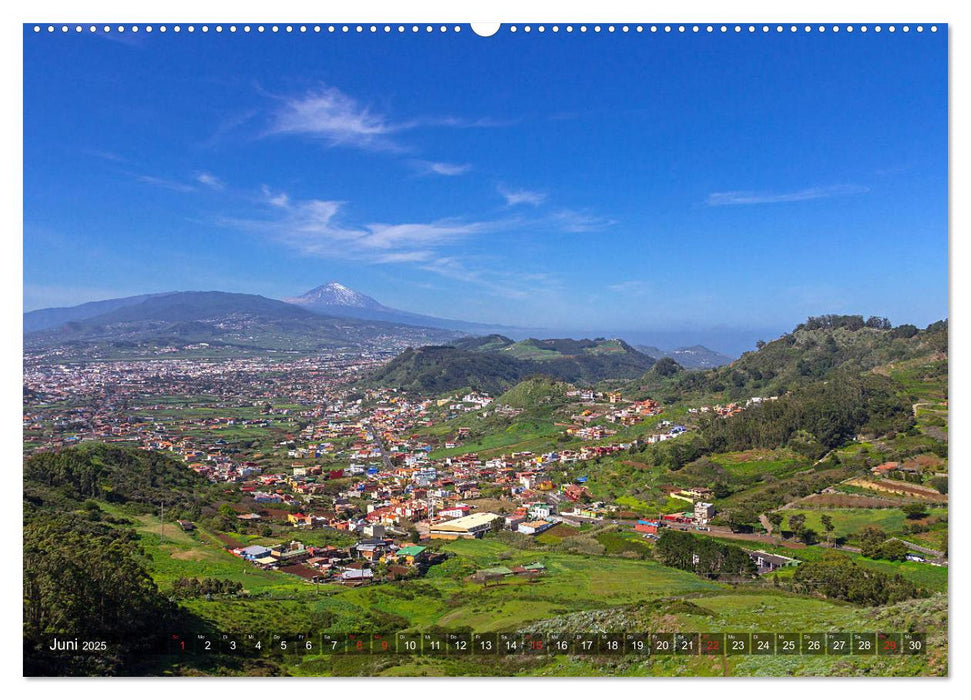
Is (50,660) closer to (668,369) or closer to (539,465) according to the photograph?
(539,465)

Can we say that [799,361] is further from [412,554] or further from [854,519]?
[412,554]

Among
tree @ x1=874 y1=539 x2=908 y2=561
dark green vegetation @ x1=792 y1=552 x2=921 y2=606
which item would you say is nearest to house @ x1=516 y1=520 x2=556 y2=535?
dark green vegetation @ x1=792 y1=552 x2=921 y2=606

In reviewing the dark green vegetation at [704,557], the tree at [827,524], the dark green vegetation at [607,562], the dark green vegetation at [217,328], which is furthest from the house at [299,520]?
the tree at [827,524]

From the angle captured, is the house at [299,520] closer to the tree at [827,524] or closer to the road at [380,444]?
the road at [380,444]

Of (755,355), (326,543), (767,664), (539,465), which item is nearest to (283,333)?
(326,543)

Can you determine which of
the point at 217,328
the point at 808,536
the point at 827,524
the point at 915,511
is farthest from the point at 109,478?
A: the point at 915,511

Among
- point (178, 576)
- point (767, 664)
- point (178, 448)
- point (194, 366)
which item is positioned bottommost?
point (767, 664)
